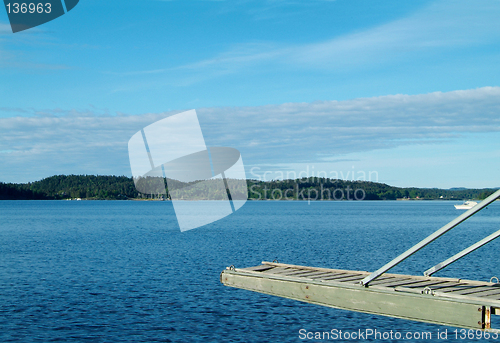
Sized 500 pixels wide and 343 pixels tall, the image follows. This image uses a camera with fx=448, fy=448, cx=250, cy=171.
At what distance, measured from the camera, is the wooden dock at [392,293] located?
1193 cm

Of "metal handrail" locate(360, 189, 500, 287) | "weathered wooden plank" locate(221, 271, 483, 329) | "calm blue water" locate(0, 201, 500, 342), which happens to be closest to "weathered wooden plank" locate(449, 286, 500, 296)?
"weathered wooden plank" locate(221, 271, 483, 329)

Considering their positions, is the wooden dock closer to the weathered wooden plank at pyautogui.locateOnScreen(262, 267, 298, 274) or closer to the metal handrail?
the weathered wooden plank at pyautogui.locateOnScreen(262, 267, 298, 274)

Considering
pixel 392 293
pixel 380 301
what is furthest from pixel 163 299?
pixel 392 293

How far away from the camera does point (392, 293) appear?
13.2 meters

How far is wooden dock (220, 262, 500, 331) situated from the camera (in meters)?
11.9

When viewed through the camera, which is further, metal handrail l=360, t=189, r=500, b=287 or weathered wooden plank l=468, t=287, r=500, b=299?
weathered wooden plank l=468, t=287, r=500, b=299

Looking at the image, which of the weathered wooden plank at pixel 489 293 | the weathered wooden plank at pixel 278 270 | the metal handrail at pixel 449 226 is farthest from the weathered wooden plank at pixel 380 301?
the weathered wooden plank at pixel 278 270

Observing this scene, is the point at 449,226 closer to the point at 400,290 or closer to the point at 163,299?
the point at 400,290

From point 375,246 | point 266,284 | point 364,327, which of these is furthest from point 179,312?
point 375,246

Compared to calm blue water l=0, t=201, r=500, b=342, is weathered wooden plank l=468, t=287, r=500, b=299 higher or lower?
higher

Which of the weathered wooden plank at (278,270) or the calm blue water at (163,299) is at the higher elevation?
the weathered wooden plank at (278,270)

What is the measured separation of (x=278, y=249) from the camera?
4231cm

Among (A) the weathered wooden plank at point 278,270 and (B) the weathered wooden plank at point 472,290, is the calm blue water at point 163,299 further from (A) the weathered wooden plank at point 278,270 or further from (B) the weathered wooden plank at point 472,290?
(B) the weathered wooden plank at point 472,290

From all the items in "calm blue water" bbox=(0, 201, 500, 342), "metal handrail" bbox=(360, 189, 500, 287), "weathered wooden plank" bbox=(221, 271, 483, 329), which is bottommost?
"calm blue water" bbox=(0, 201, 500, 342)
